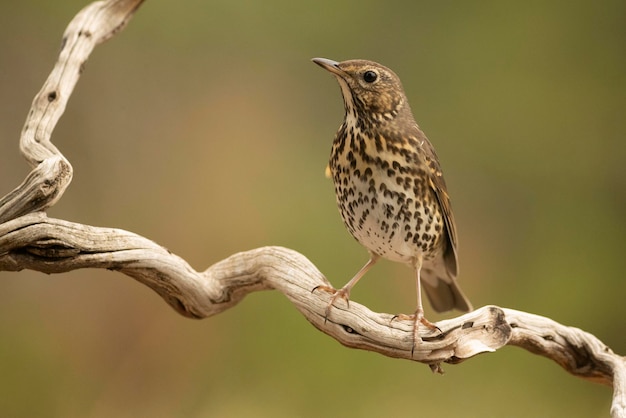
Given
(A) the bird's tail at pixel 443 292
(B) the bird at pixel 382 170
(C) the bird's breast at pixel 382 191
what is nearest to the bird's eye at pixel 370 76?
(B) the bird at pixel 382 170

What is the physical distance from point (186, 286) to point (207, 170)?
1.39m

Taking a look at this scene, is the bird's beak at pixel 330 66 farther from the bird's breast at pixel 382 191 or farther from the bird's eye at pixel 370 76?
the bird's breast at pixel 382 191

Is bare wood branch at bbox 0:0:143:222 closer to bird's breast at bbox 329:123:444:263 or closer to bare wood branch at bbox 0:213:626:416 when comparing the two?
bare wood branch at bbox 0:213:626:416

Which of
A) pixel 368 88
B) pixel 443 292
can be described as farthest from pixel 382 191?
pixel 443 292

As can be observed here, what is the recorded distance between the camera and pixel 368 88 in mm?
3016

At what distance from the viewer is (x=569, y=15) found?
14.3 feet

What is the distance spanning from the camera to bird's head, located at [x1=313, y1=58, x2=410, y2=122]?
2992 millimetres

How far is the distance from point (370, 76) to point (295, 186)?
1321 millimetres

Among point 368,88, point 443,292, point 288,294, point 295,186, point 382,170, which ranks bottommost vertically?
point 288,294

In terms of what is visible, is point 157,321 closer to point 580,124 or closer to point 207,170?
point 207,170

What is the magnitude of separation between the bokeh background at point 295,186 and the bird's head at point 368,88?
1.13 metres

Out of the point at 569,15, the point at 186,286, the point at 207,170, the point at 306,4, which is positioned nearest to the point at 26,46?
the point at 207,170

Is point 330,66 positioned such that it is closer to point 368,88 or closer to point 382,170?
point 368,88

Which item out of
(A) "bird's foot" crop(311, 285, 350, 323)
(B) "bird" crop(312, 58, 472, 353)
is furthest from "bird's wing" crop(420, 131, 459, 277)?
A: (A) "bird's foot" crop(311, 285, 350, 323)
